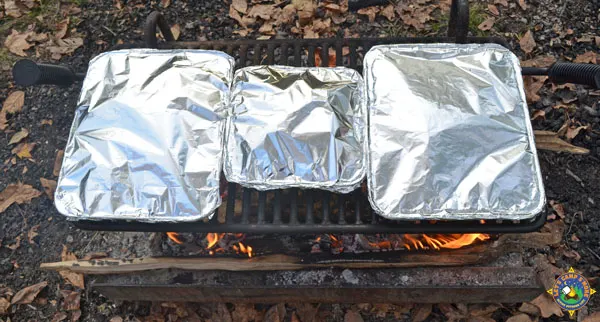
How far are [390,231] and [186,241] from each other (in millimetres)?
1127

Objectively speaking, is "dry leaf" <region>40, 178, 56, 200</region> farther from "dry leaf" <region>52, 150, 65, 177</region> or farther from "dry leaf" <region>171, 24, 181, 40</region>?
"dry leaf" <region>171, 24, 181, 40</region>

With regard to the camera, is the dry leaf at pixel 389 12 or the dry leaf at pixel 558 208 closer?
the dry leaf at pixel 558 208

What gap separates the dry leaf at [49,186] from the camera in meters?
2.71

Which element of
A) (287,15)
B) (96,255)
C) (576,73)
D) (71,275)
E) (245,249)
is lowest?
(71,275)

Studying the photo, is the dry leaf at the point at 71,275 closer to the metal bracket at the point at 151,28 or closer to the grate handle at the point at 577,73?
the metal bracket at the point at 151,28

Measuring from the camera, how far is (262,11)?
10.4 ft

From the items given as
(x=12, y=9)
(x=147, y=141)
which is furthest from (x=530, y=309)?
(x=12, y=9)

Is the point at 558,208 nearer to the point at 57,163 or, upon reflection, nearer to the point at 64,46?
the point at 57,163

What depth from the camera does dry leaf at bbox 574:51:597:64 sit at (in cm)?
284

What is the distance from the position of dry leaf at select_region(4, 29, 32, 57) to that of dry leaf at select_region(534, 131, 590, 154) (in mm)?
3427

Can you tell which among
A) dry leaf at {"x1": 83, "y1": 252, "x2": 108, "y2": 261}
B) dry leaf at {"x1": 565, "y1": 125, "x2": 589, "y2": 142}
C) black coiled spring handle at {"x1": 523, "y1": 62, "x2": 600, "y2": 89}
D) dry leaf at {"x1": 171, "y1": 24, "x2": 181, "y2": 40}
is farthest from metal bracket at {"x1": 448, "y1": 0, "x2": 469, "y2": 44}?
dry leaf at {"x1": 83, "y1": 252, "x2": 108, "y2": 261}

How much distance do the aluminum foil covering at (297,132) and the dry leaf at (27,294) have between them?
151 centimetres

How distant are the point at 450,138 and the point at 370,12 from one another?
1.56 m

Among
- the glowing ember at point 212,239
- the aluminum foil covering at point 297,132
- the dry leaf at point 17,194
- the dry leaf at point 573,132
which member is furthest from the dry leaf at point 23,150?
the dry leaf at point 573,132
